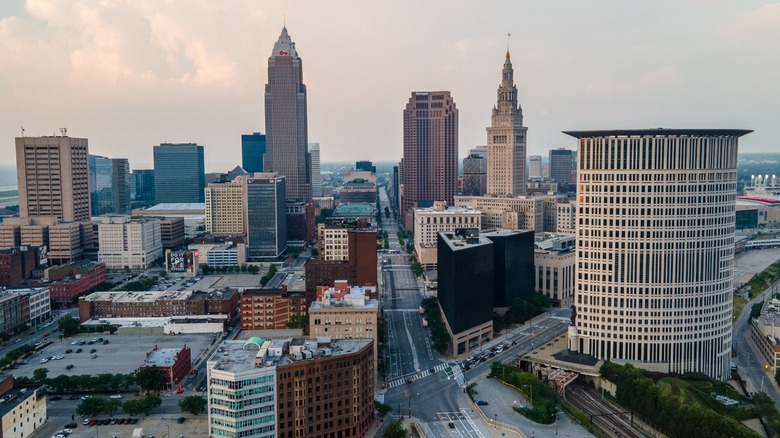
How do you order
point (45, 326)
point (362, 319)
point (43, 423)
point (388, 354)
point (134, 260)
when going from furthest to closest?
point (134, 260)
point (45, 326)
point (388, 354)
point (362, 319)
point (43, 423)

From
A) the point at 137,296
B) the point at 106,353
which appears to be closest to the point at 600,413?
the point at 106,353

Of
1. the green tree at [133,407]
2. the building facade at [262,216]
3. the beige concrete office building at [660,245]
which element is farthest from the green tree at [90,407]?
the building facade at [262,216]

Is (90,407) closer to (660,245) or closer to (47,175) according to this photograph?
(660,245)

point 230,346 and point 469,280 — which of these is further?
point 469,280

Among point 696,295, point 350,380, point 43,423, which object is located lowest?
point 43,423

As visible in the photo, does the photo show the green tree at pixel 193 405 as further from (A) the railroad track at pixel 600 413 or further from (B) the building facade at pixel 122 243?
(B) the building facade at pixel 122 243

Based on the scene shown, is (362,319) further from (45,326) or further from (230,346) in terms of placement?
(45,326)

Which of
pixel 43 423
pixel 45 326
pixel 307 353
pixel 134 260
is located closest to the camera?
pixel 307 353

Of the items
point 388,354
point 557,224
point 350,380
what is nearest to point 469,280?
point 388,354
